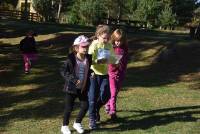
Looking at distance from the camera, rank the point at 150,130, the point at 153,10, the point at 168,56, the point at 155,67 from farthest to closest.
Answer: the point at 153,10
the point at 168,56
the point at 155,67
the point at 150,130

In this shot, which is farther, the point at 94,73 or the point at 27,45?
the point at 27,45

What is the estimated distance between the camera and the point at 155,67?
2025 centimetres

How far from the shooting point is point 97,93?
29.6 feet

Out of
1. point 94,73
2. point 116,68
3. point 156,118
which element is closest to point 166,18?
point 156,118

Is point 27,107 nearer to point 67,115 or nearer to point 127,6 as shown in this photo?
point 67,115

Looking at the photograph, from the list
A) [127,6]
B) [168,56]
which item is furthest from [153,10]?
[168,56]

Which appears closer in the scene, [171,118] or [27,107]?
[171,118]

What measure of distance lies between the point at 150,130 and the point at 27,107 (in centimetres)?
333

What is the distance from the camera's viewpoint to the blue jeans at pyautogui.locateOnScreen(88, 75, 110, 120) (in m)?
8.91

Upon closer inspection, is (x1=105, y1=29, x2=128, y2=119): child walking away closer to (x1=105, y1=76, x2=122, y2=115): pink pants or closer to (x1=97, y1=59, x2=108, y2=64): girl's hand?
(x1=105, y1=76, x2=122, y2=115): pink pants

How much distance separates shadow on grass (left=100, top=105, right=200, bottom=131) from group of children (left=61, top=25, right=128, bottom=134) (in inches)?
11.9

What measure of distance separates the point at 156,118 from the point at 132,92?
345cm

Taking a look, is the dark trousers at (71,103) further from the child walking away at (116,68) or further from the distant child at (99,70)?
the child walking away at (116,68)

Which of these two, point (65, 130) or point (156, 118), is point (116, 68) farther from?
point (65, 130)
